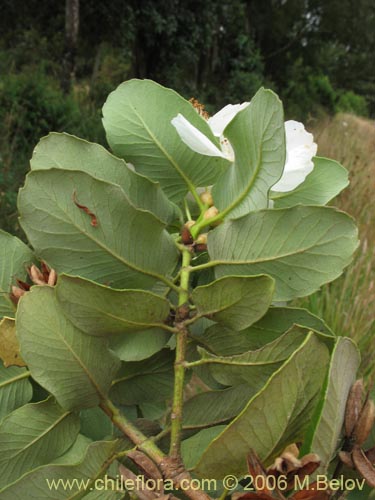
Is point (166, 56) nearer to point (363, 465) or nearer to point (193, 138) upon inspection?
point (193, 138)

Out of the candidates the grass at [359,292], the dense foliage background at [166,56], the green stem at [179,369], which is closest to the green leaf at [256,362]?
the green stem at [179,369]

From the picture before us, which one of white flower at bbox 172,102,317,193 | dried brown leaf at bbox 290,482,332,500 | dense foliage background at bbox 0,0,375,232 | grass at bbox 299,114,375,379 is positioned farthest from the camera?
dense foliage background at bbox 0,0,375,232

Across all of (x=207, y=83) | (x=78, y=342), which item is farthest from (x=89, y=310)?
(x=207, y=83)

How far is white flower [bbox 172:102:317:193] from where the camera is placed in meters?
0.35

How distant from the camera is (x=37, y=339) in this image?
308 millimetres

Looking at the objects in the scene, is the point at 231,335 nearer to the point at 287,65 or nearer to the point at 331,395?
the point at 331,395

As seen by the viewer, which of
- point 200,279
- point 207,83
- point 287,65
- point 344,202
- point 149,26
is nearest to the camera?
point 200,279

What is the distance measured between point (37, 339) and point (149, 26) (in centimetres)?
790

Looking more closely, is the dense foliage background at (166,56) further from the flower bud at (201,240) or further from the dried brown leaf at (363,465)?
the dried brown leaf at (363,465)

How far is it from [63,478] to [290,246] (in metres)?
0.18

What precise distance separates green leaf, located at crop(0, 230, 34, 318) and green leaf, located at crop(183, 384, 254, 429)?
13cm

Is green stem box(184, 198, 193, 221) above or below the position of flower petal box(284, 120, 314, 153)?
below

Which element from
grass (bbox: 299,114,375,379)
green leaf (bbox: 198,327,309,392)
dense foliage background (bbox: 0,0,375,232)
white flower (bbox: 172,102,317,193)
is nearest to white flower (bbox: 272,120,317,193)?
white flower (bbox: 172,102,317,193)

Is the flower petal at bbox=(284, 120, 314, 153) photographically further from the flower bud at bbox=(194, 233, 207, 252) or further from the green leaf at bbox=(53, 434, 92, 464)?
the green leaf at bbox=(53, 434, 92, 464)
